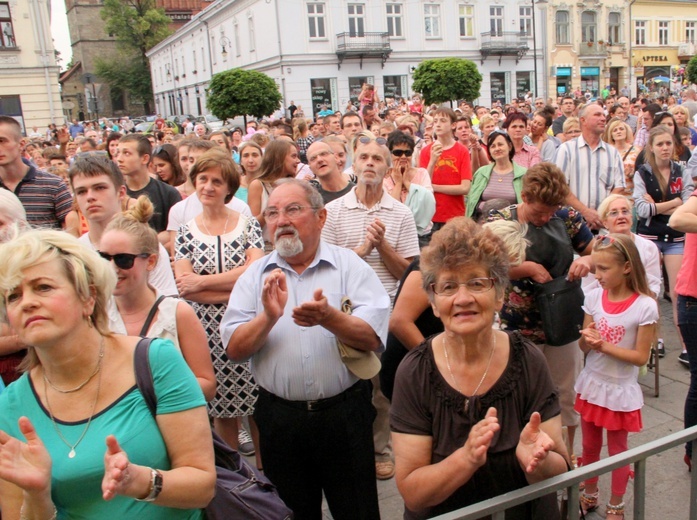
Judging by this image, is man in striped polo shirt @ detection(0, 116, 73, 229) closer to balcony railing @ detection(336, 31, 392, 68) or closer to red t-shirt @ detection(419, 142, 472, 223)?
red t-shirt @ detection(419, 142, 472, 223)

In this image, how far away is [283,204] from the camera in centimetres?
283

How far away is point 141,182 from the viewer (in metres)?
5.08

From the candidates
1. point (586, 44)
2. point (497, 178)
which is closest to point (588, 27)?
point (586, 44)

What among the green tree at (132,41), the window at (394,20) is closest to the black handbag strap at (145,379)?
the window at (394,20)

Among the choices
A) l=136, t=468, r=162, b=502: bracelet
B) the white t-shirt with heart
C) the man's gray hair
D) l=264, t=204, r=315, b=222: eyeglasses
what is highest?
the man's gray hair

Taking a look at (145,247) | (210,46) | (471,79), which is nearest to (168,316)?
(145,247)

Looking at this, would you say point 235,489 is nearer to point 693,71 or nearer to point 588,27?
point 693,71

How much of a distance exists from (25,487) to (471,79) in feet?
78.9

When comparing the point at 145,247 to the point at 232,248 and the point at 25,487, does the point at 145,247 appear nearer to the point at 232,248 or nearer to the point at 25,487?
the point at 232,248

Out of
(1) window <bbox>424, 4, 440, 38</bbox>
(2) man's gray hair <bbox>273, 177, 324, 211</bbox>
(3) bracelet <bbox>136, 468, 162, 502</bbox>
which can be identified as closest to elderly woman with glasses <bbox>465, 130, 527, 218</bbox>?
(2) man's gray hair <bbox>273, 177, 324, 211</bbox>

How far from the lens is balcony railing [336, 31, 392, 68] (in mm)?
37125

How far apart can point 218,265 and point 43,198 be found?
1.65m

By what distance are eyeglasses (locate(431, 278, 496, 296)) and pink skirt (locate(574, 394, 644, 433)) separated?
1.70m

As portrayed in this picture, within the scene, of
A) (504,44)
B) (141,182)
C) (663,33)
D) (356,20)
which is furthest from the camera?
(663,33)
